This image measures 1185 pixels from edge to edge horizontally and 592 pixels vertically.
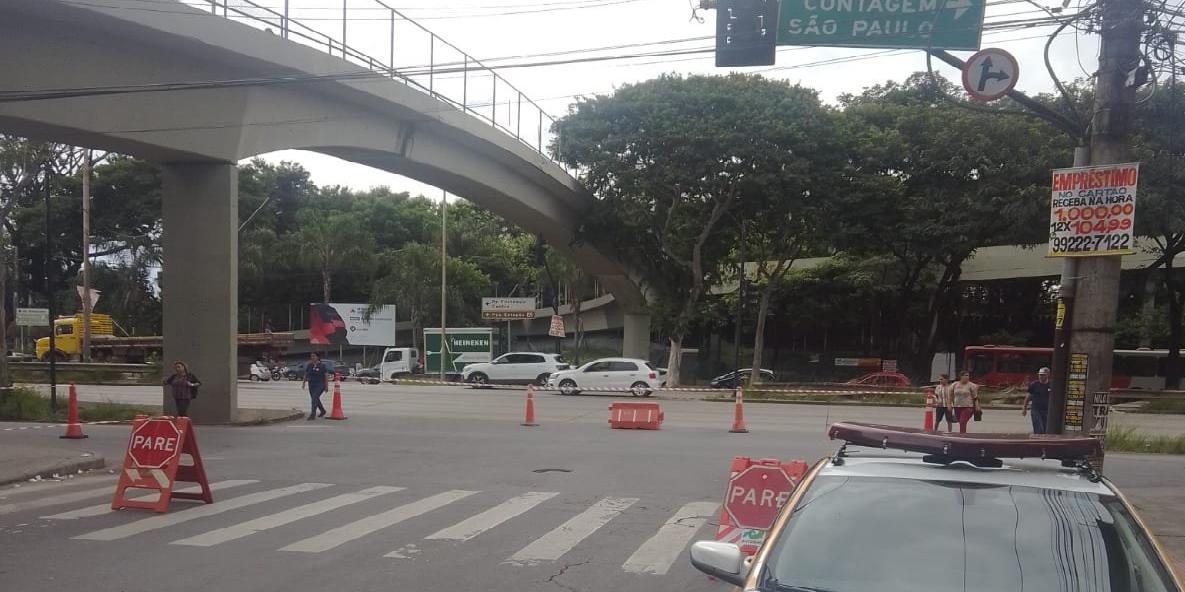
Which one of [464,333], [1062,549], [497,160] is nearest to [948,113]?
[497,160]

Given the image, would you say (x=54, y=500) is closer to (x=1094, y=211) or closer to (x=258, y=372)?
(x=1094, y=211)

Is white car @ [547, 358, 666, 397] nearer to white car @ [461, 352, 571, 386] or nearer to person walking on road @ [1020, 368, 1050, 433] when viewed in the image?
white car @ [461, 352, 571, 386]

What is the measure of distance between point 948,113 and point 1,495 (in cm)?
3709

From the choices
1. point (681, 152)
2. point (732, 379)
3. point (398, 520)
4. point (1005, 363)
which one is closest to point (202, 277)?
point (398, 520)

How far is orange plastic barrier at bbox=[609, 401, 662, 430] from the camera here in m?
23.1

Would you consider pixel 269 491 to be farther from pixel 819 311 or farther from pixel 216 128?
pixel 819 311

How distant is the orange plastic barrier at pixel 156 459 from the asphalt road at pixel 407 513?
270 mm

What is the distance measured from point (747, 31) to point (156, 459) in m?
8.52

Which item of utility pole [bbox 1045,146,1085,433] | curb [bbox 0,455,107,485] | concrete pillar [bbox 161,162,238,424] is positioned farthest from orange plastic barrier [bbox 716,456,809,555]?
concrete pillar [bbox 161,162,238,424]

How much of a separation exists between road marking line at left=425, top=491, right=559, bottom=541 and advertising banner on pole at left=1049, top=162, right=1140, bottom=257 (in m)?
6.48

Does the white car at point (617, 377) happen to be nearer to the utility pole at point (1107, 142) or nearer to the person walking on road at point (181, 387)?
the person walking on road at point (181, 387)

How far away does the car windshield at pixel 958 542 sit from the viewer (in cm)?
389

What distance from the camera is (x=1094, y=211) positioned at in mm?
9586

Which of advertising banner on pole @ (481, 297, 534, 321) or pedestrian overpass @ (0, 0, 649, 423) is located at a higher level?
pedestrian overpass @ (0, 0, 649, 423)
